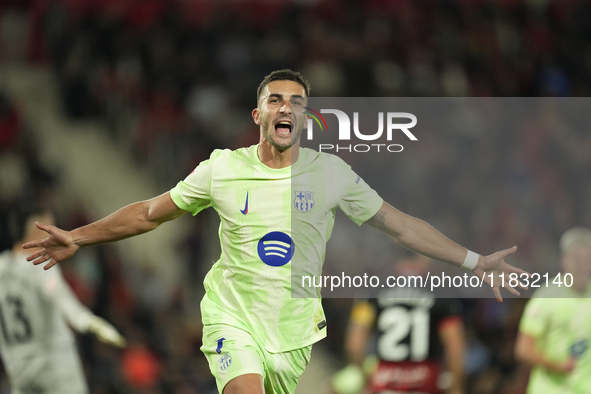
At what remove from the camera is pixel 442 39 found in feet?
37.9

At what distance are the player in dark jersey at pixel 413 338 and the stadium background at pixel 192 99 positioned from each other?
2059 millimetres

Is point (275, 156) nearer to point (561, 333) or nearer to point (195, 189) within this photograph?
point (195, 189)

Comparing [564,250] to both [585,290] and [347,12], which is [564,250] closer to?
[585,290]

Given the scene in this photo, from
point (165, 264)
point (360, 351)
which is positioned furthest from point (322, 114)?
point (165, 264)

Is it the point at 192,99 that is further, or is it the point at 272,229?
the point at 192,99

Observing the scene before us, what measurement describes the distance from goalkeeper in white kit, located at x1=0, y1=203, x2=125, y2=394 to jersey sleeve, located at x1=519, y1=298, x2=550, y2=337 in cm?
351

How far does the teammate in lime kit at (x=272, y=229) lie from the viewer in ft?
13.5

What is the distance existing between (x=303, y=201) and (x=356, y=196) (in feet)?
1.12

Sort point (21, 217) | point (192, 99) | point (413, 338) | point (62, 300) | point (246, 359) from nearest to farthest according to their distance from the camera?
point (246, 359) < point (413, 338) < point (62, 300) < point (21, 217) < point (192, 99)

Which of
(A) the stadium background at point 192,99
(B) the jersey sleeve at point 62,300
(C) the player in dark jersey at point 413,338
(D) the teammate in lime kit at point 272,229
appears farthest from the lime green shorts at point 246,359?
(A) the stadium background at point 192,99

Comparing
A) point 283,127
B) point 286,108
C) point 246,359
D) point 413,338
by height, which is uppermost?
point 286,108

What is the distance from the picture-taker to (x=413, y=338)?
6129 millimetres

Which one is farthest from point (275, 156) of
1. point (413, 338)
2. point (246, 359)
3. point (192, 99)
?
point (192, 99)

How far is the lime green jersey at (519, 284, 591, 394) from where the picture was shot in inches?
220
